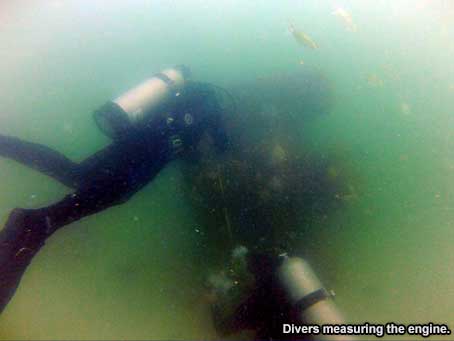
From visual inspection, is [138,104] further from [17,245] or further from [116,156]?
[17,245]

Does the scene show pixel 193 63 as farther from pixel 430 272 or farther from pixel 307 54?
pixel 430 272

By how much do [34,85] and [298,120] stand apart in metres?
7.04

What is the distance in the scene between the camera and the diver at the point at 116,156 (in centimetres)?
345

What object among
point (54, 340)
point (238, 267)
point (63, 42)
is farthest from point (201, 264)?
point (63, 42)

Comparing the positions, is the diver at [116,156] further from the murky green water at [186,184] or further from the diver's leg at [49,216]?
the murky green water at [186,184]

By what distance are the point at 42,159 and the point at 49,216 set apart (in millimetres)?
1039

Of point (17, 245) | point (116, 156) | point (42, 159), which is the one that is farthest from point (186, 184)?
point (17, 245)

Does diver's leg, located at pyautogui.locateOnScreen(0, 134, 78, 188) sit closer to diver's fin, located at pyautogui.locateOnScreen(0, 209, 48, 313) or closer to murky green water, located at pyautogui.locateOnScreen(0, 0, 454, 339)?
diver's fin, located at pyautogui.locateOnScreen(0, 209, 48, 313)

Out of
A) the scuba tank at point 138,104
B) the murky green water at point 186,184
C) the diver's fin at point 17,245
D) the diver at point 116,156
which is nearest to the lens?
the diver's fin at point 17,245

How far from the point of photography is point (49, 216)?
3701 millimetres

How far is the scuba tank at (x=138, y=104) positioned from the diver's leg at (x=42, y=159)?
2.87 feet

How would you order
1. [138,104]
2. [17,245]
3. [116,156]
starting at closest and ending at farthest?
[17,245] < [116,156] < [138,104]

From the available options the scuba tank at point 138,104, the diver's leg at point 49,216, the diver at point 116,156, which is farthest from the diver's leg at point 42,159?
the scuba tank at point 138,104

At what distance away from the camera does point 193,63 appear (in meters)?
9.48
